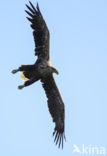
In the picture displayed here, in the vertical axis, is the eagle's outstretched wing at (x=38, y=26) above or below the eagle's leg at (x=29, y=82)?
above

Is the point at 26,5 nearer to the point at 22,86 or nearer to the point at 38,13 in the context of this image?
the point at 38,13

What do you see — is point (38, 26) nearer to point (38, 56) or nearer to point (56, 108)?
point (38, 56)

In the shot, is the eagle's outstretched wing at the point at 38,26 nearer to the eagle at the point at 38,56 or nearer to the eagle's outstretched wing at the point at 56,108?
the eagle at the point at 38,56

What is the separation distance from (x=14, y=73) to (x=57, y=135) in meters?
2.78

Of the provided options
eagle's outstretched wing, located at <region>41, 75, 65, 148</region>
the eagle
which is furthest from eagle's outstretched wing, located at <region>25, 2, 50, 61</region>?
eagle's outstretched wing, located at <region>41, 75, 65, 148</region>

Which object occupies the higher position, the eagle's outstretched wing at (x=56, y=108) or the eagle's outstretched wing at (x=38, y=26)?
the eagle's outstretched wing at (x=38, y=26)

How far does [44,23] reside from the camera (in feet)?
67.7

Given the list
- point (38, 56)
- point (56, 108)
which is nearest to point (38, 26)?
point (38, 56)

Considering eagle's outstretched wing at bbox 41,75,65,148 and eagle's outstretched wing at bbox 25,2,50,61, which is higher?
eagle's outstretched wing at bbox 25,2,50,61

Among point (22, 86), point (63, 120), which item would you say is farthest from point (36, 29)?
point (63, 120)

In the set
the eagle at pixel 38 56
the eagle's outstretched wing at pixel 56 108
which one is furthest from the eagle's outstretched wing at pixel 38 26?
the eagle's outstretched wing at pixel 56 108

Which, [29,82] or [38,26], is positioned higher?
[38,26]

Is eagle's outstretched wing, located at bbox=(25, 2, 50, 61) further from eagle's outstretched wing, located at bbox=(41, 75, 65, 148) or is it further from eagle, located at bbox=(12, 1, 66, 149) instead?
eagle's outstretched wing, located at bbox=(41, 75, 65, 148)

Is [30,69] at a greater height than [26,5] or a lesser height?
lesser
